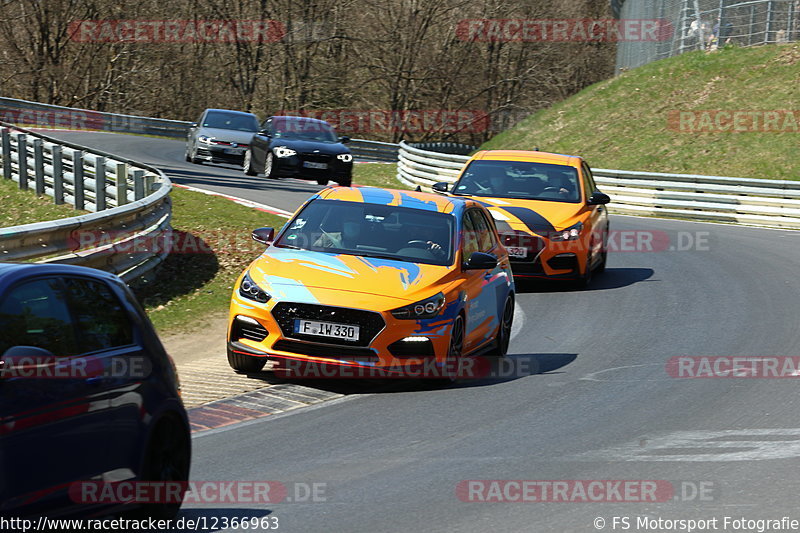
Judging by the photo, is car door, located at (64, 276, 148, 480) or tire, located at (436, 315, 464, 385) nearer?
car door, located at (64, 276, 148, 480)

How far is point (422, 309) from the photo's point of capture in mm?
10062

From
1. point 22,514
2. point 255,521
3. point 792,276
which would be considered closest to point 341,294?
point 255,521

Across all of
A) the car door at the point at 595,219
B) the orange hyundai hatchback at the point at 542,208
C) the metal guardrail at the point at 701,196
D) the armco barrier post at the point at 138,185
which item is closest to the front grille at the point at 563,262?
the orange hyundai hatchback at the point at 542,208

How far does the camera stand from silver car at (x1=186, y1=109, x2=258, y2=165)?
32969 millimetres

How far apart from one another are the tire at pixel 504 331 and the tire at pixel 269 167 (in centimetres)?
1798

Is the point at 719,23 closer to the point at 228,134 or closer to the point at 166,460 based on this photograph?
the point at 228,134

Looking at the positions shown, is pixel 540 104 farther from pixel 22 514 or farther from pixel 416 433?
pixel 22 514

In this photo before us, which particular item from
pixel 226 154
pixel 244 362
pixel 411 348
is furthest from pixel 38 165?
pixel 411 348

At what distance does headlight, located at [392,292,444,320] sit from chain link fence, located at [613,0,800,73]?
37187 mm

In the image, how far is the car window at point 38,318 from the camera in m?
5.14

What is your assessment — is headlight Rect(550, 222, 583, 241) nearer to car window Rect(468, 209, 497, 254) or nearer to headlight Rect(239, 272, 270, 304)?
car window Rect(468, 209, 497, 254)

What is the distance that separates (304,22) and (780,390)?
52.0 meters

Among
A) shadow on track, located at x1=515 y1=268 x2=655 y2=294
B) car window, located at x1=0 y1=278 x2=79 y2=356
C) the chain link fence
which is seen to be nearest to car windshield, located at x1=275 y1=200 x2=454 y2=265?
car window, located at x1=0 y1=278 x2=79 y2=356

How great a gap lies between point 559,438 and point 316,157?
21.0 metres
